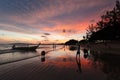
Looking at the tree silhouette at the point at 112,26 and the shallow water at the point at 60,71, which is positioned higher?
the tree silhouette at the point at 112,26

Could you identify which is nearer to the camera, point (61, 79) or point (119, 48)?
point (61, 79)

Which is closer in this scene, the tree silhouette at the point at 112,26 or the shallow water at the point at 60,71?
Answer: the shallow water at the point at 60,71

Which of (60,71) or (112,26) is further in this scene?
(112,26)

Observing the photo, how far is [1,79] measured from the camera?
37.9 feet

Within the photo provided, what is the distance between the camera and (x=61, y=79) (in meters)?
11.7

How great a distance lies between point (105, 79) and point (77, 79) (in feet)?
6.99

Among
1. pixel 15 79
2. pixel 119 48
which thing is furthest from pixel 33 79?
pixel 119 48

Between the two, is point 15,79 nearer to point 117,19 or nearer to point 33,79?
point 33,79

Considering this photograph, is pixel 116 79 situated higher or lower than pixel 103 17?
lower

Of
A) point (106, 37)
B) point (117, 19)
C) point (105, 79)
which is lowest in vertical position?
point (105, 79)

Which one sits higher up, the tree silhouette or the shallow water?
the tree silhouette

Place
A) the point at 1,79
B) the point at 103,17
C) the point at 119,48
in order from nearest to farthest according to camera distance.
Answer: the point at 1,79 < the point at 119,48 < the point at 103,17

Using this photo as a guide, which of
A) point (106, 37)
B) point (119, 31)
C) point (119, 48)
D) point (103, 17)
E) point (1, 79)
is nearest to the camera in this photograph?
point (1, 79)

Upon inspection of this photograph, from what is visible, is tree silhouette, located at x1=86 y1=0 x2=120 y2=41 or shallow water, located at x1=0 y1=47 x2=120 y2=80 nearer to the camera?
shallow water, located at x1=0 y1=47 x2=120 y2=80
